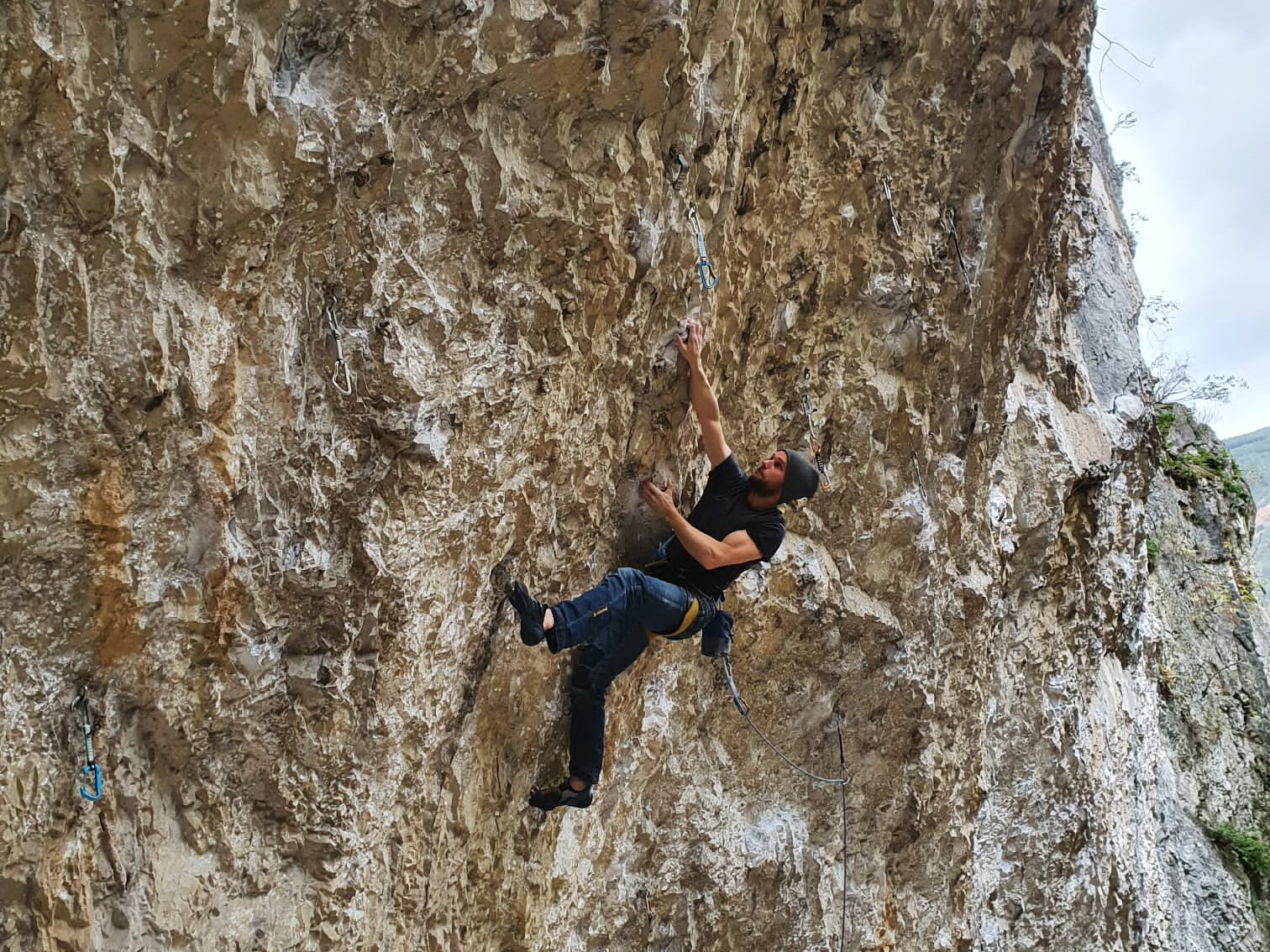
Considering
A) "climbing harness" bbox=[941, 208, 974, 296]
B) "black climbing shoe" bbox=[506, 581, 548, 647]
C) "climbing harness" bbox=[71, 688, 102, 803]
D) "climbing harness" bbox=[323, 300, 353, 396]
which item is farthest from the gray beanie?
"climbing harness" bbox=[71, 688, 102, 803]

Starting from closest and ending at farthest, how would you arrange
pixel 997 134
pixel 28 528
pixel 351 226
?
pixel 28 528
pixel 351 226
pixel 997 134

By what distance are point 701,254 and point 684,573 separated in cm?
130

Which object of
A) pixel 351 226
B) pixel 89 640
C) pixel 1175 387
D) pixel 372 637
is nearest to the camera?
pixel 89 640

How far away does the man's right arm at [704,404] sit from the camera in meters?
3.80

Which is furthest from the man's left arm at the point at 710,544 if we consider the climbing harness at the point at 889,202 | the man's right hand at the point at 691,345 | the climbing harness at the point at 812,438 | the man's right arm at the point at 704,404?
the climbing harness at the point at 889,202

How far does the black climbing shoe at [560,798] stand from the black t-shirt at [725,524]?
0.96 m

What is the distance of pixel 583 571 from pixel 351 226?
1.69 meters

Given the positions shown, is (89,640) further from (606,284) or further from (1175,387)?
(1175,387)

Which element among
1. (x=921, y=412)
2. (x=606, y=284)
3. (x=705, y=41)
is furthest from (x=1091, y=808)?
(x=705, y=41)

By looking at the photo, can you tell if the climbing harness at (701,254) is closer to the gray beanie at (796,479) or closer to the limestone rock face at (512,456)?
the limestone rock face at (512,456)

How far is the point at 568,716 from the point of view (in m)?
3.96

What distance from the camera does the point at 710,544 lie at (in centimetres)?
355

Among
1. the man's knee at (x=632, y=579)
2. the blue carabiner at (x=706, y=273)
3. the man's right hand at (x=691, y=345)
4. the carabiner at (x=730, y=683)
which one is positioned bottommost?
the carabiner at (x=730, y=683)

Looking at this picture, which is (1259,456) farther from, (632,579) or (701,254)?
(632,579)
